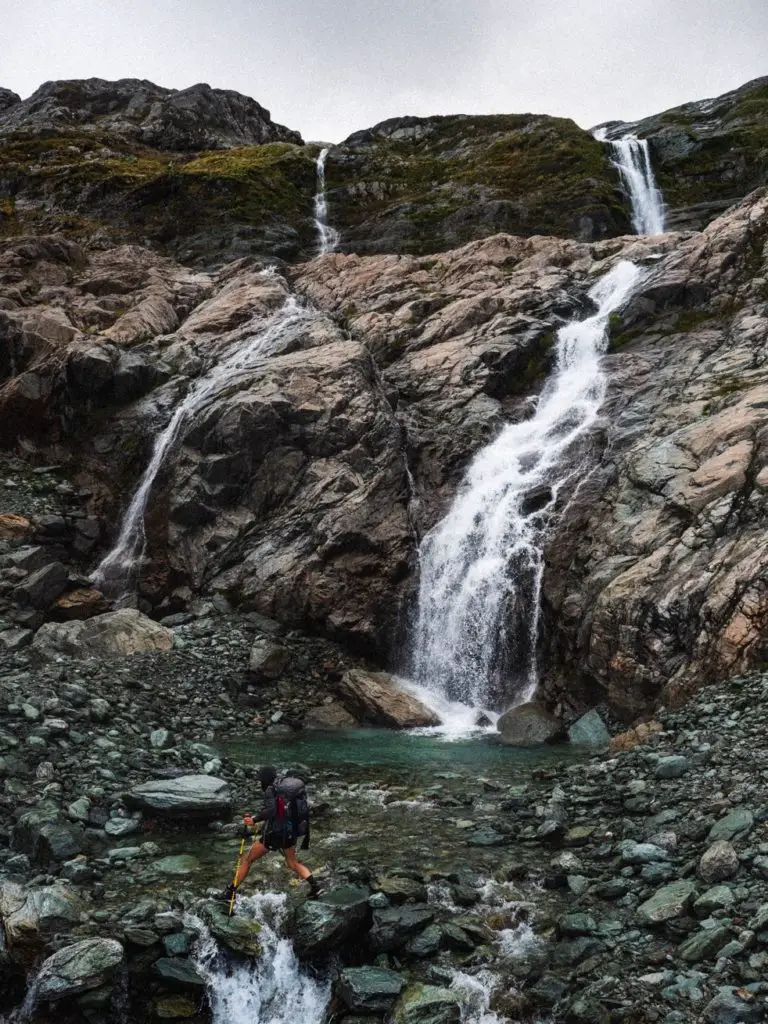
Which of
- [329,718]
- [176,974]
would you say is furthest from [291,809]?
[329,718]

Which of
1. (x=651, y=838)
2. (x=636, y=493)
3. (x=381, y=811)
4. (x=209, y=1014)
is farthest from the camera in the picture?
(x=636, y=493)

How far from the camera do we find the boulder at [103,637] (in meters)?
24.0

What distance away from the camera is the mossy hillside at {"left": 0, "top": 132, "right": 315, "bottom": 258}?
6588 cm

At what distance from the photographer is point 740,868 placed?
9.55 metres

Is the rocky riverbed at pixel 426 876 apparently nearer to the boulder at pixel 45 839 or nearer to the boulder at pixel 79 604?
the boulder at pixel 45 839

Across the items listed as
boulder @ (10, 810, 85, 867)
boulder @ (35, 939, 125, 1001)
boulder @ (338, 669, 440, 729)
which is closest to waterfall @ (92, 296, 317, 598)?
boulder @ (338, 669, 440, 729)

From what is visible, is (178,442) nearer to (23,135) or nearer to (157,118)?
(23,135)

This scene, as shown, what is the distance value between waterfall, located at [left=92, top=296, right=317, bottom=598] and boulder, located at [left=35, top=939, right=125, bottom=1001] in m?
23.5

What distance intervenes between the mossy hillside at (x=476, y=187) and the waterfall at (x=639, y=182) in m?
1.53

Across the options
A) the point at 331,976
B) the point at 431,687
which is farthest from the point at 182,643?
the point at 331,976

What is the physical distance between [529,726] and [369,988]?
13.3m

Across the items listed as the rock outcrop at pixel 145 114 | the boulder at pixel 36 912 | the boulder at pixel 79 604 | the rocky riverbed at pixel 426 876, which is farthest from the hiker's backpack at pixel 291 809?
the rock outcrop at pixel 145 114

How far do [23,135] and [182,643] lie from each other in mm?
95177

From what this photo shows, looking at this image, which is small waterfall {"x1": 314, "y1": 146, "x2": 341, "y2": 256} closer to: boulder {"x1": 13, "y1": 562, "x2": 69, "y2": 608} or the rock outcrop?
the rock outcrop
